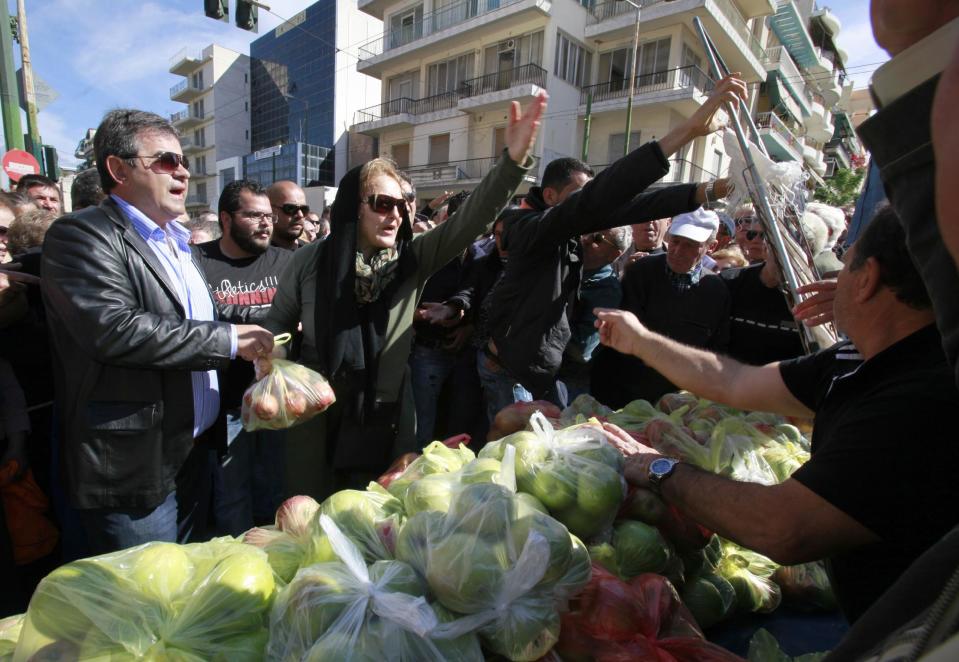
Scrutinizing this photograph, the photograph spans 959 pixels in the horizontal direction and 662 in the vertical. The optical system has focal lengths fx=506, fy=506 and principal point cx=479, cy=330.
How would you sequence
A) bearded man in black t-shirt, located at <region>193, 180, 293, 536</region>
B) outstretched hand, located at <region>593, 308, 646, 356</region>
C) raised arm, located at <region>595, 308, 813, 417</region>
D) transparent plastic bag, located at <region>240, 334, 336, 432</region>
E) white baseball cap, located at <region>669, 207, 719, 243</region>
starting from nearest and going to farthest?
raised arm, located at <region>595, 308, 813, 417</region>
transparent plastic bag, located at <region>240, 334, 336, 432</region>
outstretched hand, located at <region>593, 308, 646, 356</region>
bearded man in black t-shirt, located at <region>193, 180, 293, 536</region>
white baseball cap, located at <region>669, 207, 719, 243</region>

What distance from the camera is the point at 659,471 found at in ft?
4.92

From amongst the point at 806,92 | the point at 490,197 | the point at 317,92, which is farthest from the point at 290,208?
the point at 806,92

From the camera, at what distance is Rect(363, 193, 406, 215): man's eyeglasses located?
247cm

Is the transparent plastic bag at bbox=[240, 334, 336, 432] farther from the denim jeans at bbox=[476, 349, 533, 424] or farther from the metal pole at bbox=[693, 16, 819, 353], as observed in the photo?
the metal pole at bbox=[693, 16, 819, 353]

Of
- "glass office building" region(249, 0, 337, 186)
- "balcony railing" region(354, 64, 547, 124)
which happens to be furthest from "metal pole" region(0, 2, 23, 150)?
"glass office building" region(249, 0, 337, 186)

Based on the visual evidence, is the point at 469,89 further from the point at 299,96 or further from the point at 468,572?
the point at 468,572

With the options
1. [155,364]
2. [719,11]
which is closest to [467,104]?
[719,11]

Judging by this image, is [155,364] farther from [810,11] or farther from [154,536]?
[810,11]

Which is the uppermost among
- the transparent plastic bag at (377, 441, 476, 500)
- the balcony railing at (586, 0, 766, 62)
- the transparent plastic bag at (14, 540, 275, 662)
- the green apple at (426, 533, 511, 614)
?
the balcony railing at (586, 0, 766, 62)

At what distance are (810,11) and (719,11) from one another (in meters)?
19.5

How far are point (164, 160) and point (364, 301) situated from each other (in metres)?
1.01

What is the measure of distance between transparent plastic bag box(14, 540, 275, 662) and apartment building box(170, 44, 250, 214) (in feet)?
177

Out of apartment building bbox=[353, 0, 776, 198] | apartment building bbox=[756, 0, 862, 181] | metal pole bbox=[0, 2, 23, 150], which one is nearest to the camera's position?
metal pole bbox=[0, 2, 23, 150]

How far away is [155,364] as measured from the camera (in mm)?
1812
